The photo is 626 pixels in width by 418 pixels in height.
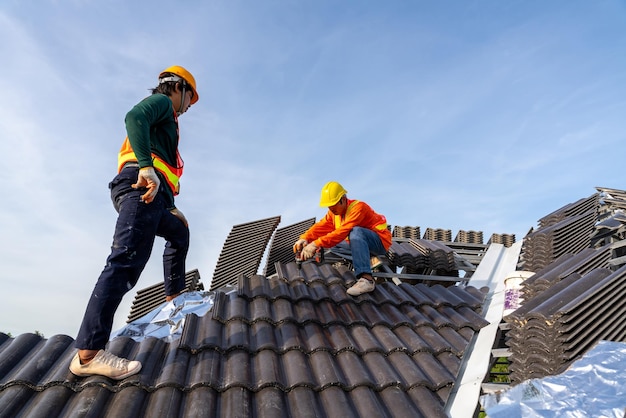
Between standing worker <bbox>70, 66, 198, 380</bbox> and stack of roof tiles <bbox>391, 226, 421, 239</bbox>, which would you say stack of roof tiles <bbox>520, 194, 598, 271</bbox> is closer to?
stack of roof tiles <bbox>391, 226, 421, 239</bbox>

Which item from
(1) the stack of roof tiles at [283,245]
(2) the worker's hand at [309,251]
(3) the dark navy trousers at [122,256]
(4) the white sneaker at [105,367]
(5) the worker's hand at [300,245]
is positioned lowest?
(4) the white sneaker at [105,367]

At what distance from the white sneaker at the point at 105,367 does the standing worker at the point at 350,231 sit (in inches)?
99.4

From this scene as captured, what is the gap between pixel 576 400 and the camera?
2566 millimetres

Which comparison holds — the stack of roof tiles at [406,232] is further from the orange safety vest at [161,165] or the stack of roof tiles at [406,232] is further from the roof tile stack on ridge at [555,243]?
the orange safety vest at [161,165]

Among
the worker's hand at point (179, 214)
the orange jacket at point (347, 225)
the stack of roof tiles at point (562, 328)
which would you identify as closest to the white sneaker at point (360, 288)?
the orange jacket at point (347, 225)

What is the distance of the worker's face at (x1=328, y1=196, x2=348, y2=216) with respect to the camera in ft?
17.3

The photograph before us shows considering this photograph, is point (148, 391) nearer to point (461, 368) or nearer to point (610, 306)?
point (461, 368)

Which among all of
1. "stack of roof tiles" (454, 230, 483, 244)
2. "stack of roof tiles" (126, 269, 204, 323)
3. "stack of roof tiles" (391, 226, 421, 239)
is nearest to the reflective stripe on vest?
"stack of roof tiles" (126, 269, 204, 323)

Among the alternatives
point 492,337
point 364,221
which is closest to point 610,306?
point 492,337

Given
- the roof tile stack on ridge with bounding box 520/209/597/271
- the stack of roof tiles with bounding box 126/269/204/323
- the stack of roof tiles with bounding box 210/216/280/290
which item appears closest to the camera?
the roof tile stack on ridge with bounding box 520/209/597/271

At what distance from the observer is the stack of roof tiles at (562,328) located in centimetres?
311

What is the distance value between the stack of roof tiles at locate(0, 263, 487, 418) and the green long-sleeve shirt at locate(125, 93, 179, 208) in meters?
1.22

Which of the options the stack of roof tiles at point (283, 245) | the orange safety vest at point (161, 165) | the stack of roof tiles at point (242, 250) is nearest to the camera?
the orange safety vest at point (161, 165)

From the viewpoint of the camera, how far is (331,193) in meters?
5.21
